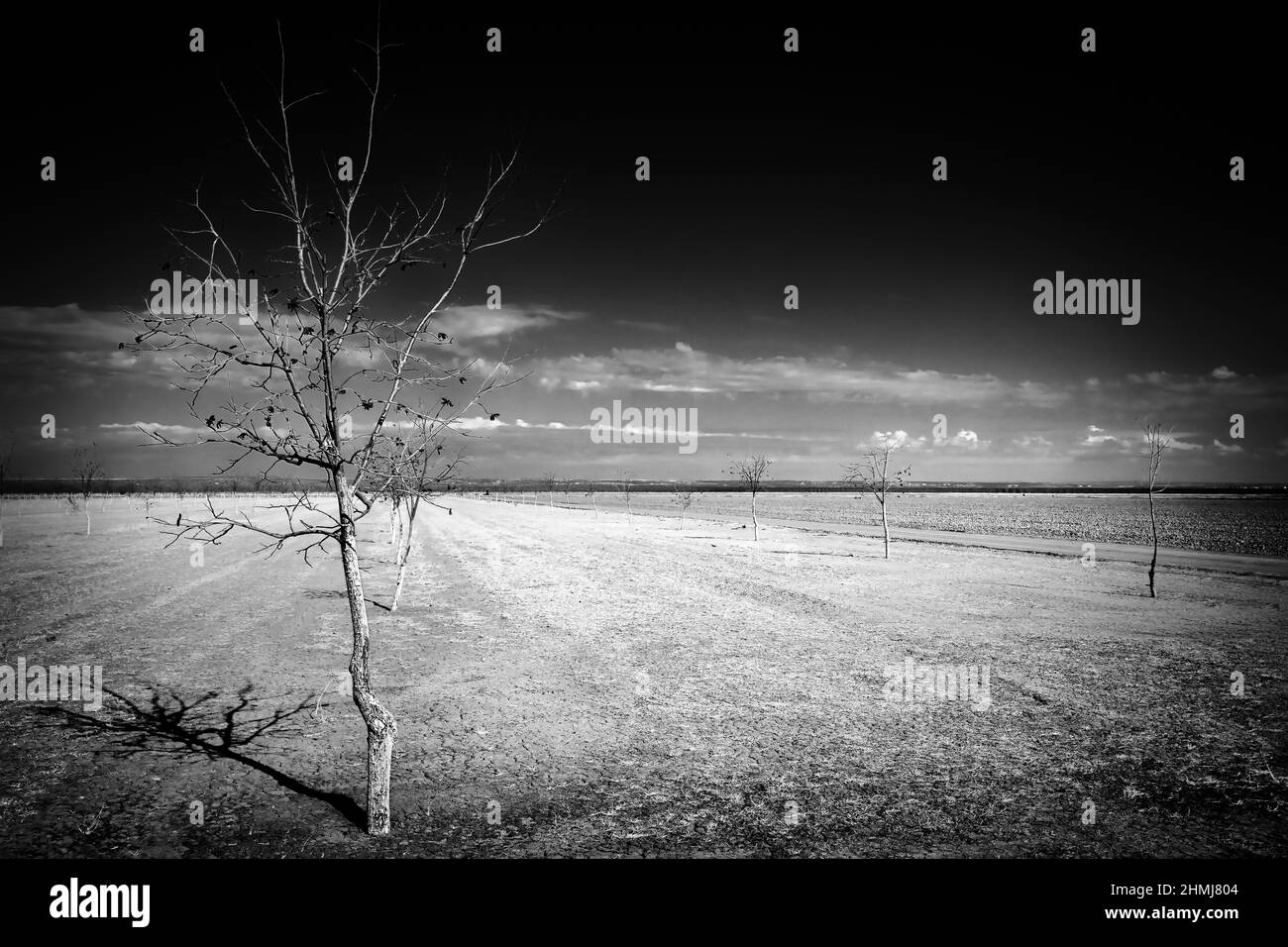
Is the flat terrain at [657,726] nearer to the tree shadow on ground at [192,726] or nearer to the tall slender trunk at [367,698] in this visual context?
the tree shadow on ground at [192,726]

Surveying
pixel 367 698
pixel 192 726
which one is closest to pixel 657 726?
pixel 367 698

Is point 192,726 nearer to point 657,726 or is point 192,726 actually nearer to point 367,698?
point 367,698

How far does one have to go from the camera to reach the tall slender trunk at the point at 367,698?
5766mm

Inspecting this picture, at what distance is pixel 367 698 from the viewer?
6.08 metres

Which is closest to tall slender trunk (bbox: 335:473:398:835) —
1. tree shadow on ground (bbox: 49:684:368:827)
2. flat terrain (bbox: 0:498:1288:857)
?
flat terrain (bbox: 0:498:1288:857)

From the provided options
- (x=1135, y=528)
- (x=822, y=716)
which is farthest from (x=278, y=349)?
(x=1135, y=528)

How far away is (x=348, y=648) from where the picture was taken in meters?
14.2

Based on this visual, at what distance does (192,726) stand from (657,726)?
7.16 m

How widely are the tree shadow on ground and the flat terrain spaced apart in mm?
63

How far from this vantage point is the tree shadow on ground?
27.9 feet

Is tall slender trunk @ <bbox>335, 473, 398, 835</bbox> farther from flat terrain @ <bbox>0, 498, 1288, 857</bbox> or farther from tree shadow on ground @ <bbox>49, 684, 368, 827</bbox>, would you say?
tree shadow on ground @ <bbox>49, 684, 368, 827</bbox>

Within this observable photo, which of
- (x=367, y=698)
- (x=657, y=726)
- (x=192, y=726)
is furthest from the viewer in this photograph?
(x=657, y=726)

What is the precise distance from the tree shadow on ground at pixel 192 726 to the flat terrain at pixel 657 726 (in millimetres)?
63
